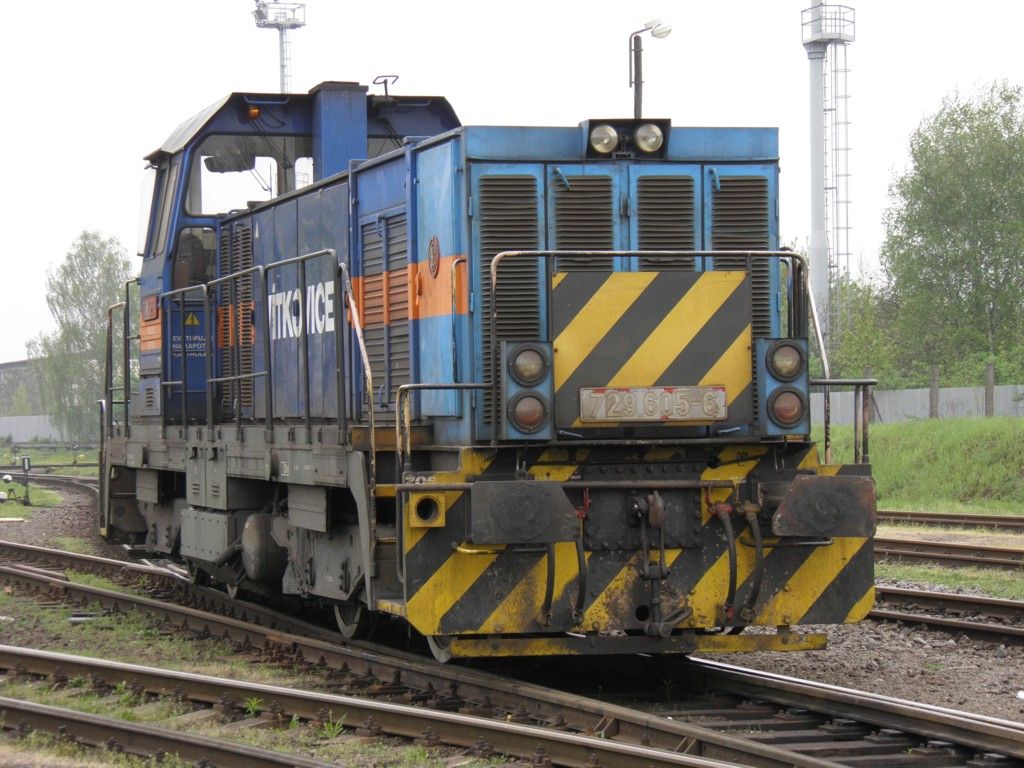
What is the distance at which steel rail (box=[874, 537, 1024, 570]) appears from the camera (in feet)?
40.0

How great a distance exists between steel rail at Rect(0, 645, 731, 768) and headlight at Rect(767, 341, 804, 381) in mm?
2063

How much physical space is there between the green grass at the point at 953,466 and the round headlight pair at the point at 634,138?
44.0 feet

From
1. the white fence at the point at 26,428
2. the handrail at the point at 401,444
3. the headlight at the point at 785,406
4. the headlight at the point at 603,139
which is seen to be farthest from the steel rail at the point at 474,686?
the white fence at the point at 26,428

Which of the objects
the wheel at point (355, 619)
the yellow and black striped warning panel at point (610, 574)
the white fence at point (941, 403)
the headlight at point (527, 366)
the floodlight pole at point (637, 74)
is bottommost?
the wheel at point (355, 619)

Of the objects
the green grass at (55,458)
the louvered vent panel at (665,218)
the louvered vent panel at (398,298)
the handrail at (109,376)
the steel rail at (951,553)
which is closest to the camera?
the louvered vent panel at (665,218)

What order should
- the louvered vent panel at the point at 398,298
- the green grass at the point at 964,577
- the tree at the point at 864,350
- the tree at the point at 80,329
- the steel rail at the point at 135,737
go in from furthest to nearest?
the tree at the point at 80,329 < the tree at the point at 864,350 < the green grass at the point at 964,577 < the louvered vent panel at the point at 398,298 < the steel rail at the point at 135,737

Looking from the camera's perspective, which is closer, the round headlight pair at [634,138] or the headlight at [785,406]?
the headlight at [785,406]

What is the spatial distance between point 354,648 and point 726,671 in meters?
2.31

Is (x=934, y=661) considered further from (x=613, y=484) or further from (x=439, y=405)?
(x=439, y=405)

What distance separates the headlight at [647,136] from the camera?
693cm

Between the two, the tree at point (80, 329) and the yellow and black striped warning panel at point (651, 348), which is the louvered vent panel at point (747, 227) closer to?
the yellow and black striped warning panel at point (651, 348)

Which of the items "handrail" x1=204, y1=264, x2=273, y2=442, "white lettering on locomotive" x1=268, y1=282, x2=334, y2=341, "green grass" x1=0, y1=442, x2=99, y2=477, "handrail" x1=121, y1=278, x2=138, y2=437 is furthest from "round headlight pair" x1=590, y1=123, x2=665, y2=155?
"green grass" x1=0, y1=442, x2=99, y2=477

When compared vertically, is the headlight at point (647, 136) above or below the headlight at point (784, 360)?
above

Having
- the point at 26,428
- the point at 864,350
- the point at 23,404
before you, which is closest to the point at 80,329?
the point at 26,428
